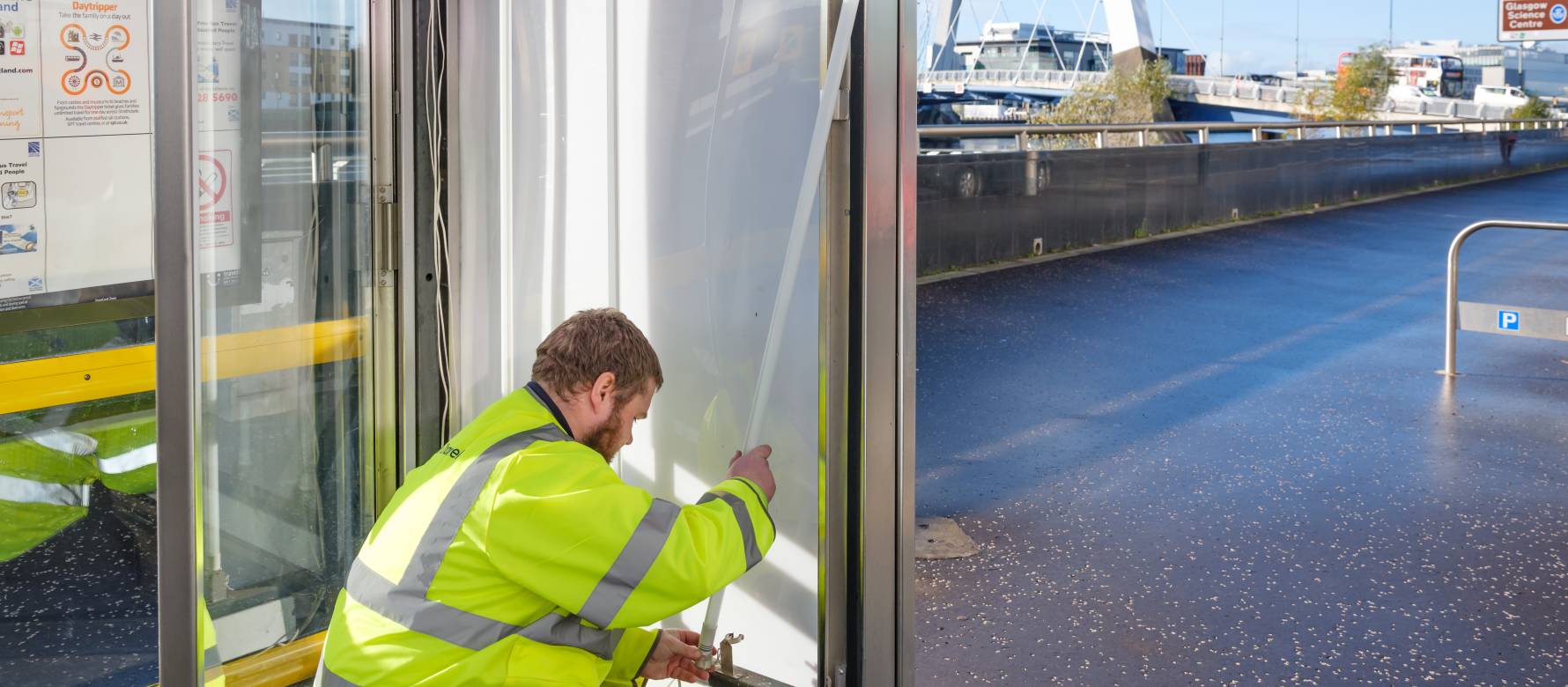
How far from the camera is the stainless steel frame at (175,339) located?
94.2 inches

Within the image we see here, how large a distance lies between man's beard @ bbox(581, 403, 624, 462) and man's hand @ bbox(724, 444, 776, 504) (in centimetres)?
27

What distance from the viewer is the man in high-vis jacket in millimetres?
2324

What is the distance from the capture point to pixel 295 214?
3.28 m

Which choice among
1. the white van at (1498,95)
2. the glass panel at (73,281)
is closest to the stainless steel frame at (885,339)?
the glass panel at (73,281)

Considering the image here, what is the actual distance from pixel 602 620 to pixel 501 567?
20cm

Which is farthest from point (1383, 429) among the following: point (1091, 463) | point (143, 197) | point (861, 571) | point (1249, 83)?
point (1249, 83)

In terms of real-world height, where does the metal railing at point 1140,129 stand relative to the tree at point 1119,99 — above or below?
below

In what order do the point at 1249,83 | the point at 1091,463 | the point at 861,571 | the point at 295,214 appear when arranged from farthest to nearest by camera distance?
1. the point at 1249,83
2. the point at 1091,463
3. the point at 295,214
4. the point at 861,571

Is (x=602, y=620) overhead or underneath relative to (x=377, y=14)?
underneath

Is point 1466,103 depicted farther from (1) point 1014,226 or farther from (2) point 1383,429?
(2) point 1383,429

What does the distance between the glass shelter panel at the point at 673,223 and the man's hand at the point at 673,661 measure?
18 cm

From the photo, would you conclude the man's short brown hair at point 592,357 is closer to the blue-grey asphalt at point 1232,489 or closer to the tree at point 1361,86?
the blue-grey asphalt at point 1232,489

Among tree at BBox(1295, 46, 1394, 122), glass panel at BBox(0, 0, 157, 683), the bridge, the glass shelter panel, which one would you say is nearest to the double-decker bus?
the bridge

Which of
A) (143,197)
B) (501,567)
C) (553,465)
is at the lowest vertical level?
(501,567)
